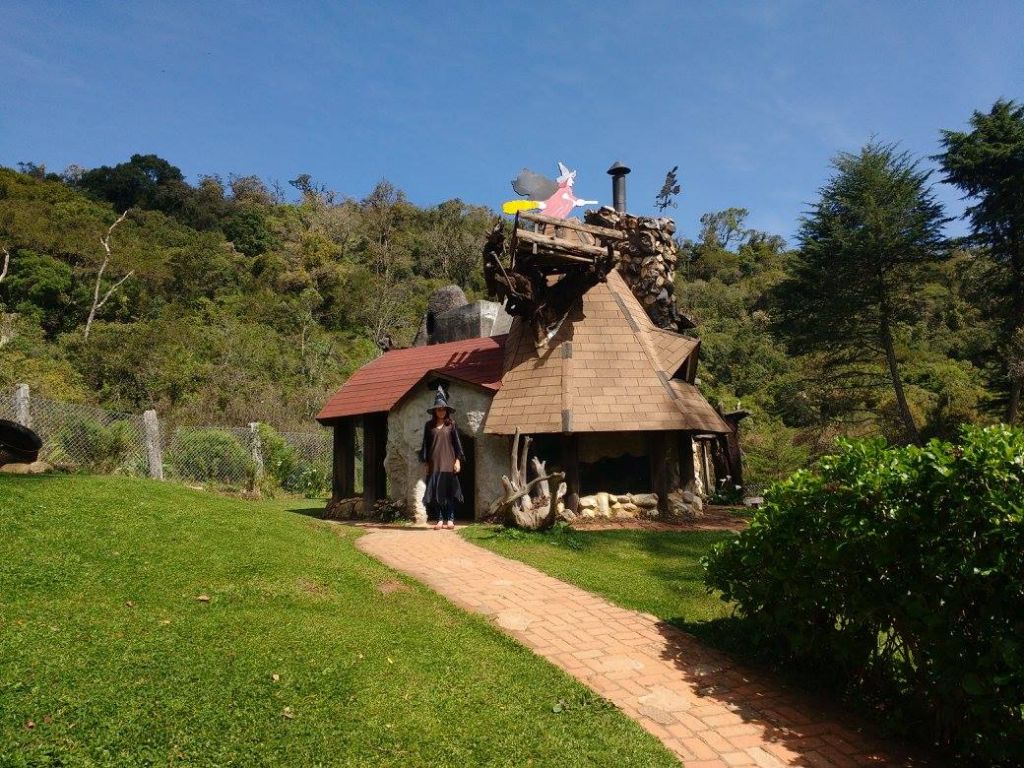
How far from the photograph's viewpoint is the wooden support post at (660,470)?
486 inches

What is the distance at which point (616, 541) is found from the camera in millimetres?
9602

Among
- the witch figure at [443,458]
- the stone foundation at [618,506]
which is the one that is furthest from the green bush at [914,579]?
the stone foundation at [618,506]

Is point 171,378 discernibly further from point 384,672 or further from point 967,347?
point 967,347

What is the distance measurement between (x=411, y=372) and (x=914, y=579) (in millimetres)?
12327

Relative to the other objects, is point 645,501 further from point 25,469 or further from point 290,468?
point 290,468

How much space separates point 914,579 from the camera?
12.0 ft

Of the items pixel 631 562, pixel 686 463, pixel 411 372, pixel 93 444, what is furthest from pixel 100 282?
pixel 631 562

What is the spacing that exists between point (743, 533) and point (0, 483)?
760 centimetres

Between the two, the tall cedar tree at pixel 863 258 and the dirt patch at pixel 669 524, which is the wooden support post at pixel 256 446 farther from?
the tall cedar tree at pixel 863 258

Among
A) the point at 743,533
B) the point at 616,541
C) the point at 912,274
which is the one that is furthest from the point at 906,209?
the point at 743,533

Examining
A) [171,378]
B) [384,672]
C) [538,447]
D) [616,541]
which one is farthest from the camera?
[171,378]

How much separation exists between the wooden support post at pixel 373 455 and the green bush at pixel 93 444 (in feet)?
15.7

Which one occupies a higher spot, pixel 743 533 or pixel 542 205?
pixel 542 205

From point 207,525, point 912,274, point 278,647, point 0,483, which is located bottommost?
point 278,647
